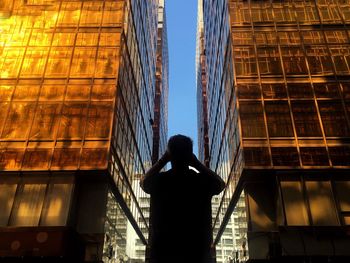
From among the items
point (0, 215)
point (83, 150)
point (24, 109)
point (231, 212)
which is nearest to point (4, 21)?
point (24, 109)

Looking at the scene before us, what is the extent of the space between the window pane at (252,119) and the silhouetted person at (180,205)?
1903cm

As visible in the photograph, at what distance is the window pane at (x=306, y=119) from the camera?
21.3 metres

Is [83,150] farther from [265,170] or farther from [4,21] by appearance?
[4,21]

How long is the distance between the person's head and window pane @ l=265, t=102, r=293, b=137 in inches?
766

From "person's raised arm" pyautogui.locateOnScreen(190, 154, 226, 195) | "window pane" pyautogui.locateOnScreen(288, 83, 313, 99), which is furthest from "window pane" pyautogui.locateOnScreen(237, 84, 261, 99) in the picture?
"person's raised arm" pyautogui.locateOnScreen(190, 154, 226, 195)

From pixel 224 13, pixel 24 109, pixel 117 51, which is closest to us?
pixel 24 109

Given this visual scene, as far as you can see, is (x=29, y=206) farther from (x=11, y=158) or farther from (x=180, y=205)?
(x=180, y=205)

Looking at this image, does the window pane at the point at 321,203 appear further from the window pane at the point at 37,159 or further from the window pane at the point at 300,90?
the window pane at the point at 37,159

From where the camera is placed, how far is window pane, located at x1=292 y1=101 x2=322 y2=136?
21344 millimetres

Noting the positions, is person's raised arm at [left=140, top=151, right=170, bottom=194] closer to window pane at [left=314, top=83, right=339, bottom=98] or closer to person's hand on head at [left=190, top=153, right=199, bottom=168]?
person's hand on head at [left=190, top=153, right=199, bottom=168]

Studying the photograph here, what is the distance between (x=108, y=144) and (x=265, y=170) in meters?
8.41

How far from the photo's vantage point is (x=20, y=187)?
2017cm

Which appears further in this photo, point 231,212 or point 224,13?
point 224,13

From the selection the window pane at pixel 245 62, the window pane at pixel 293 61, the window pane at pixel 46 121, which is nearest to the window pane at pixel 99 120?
the window pane at pixel 46 121
